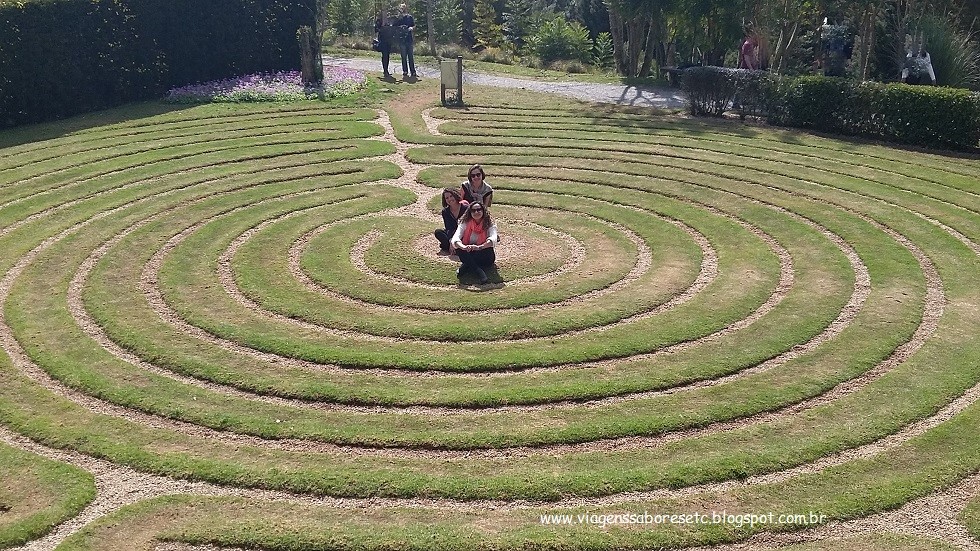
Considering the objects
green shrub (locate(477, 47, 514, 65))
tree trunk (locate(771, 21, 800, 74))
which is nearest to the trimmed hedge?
tree trunk (locate(771, 21, 800, 74))

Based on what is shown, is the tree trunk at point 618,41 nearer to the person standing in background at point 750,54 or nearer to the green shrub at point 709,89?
the person standing in background at point 750,54

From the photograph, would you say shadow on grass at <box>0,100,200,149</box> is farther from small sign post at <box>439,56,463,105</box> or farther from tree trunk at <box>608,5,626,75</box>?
tree trunk at <box>608,5,626,75</box>

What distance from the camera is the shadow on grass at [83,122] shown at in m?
25.2

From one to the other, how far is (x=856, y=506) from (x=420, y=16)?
48.7 meters

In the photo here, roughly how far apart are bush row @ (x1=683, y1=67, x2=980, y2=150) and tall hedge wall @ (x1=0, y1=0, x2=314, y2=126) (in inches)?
656

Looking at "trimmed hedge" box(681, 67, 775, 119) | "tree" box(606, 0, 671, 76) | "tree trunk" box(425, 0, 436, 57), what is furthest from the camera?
"tree trunk" box(425, 0, 436, 57)

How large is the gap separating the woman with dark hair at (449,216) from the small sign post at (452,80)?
14362mm

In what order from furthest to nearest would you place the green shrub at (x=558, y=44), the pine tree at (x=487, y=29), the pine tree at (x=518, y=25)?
the pine tree at (x=518, y=25)
the pine tree at (x=487, y=29)
the green shrub at (x=558, y=44)

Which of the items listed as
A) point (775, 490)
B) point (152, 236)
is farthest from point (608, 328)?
point (152, 236)

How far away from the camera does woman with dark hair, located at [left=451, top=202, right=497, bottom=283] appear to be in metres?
14.8

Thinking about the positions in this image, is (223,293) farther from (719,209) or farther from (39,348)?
(719,209)

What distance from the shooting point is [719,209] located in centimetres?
1872

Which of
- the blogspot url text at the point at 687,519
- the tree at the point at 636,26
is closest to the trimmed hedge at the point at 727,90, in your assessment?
the tree at the point at 636,26

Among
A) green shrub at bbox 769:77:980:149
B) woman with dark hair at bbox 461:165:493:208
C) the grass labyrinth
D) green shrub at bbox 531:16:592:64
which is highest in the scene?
green shrub at bbox 531:16:592:64
